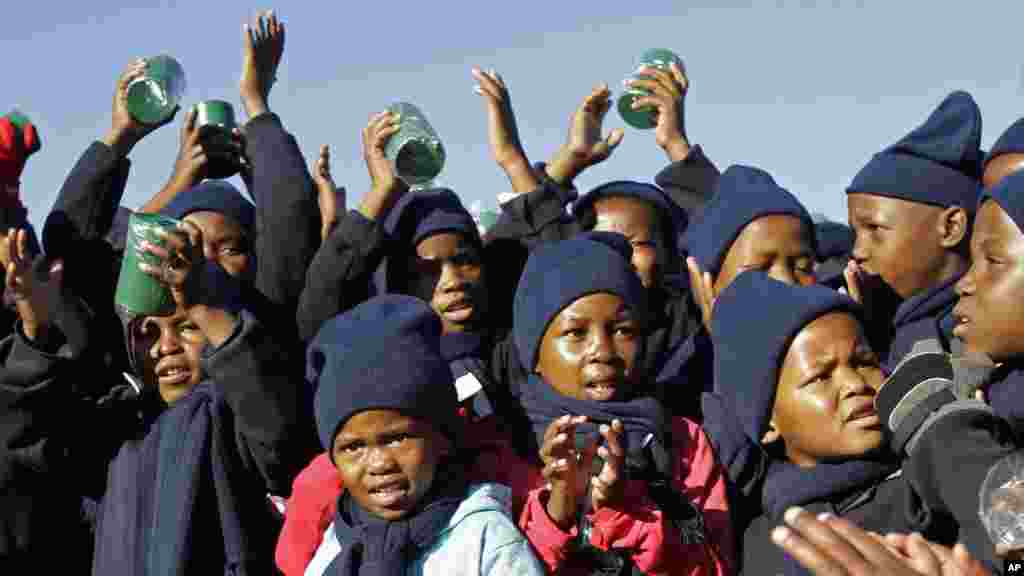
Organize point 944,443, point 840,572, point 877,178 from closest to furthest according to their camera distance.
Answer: point 840,572 < point 944,443 < point 877,178

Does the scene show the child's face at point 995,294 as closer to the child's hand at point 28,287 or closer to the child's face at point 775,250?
the child's face at point 775,250

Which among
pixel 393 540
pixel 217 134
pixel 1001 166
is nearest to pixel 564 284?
pixel 393 540

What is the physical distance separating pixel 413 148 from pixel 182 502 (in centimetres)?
177

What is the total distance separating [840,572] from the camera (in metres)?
2.21

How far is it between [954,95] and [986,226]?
4.91 feet

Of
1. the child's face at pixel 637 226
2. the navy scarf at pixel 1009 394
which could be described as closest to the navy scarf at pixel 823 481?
the navy scarf at pixel 1009 394

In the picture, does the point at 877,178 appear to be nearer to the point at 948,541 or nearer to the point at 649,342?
the point at 649,342

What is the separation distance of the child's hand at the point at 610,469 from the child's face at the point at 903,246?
1395 mm

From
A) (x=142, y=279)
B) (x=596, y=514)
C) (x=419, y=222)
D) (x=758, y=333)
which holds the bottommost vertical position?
(x=596, y=514)

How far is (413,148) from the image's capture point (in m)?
5.62

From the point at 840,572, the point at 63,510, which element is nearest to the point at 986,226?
the point at 840,572

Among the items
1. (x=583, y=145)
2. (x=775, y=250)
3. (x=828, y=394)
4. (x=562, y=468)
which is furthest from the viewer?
(x=583, y=145)

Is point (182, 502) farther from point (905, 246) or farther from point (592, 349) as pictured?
point (905, 246)

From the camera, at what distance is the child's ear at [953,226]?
4.79 metres
